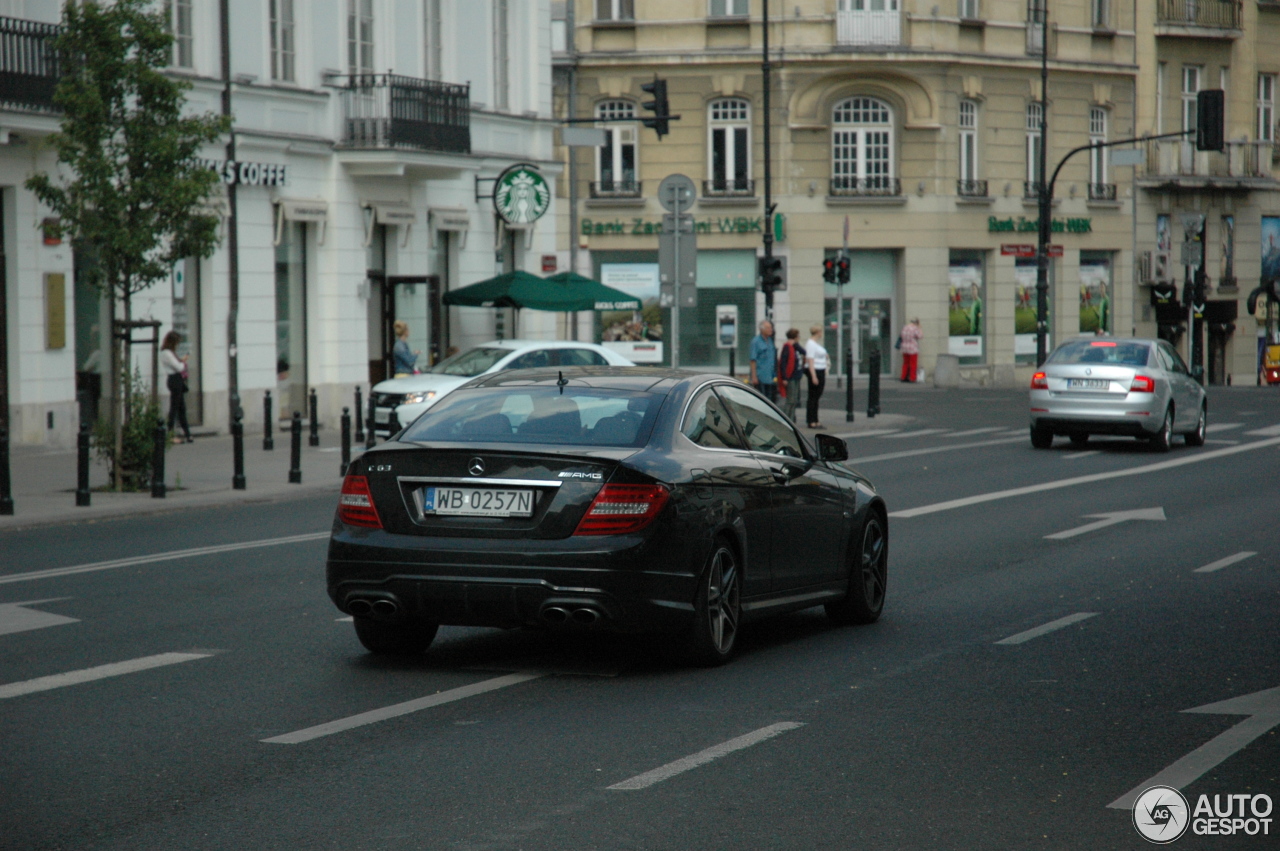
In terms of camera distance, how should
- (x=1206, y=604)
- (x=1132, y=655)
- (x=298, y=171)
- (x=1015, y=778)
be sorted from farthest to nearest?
(x=298, y=171)
(x=1206, y=604)
(x=1132, y=655)
(x=1015, y=778)

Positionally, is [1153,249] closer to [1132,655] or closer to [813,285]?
[813,285]

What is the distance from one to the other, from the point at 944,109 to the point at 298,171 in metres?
24.6

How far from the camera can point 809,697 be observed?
7.89 m

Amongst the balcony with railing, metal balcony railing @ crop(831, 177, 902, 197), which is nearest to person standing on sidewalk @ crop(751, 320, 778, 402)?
metal balcony railing @ crop(831, 177, 902, 197)

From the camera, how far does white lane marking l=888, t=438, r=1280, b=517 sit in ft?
57.1

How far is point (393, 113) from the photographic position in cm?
3238

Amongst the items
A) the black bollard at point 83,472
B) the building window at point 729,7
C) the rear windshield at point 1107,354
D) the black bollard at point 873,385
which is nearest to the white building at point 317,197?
the black bollard at point 83,472

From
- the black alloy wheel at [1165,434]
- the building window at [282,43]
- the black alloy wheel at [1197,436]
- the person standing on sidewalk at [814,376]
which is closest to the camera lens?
the black alloy wheel at [1165,434]

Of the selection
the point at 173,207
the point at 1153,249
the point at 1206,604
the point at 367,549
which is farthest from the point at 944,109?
the point at 367,549

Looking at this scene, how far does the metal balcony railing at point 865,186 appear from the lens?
167ft

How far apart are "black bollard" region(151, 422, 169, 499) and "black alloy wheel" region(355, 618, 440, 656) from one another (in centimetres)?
1022

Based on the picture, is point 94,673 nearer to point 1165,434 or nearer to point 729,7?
point 1165,434

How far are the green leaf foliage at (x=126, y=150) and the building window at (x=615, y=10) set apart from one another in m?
33.4

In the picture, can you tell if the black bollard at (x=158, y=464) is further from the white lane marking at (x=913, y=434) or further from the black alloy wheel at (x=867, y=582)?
the white lane marking at (x=913, y=434)
